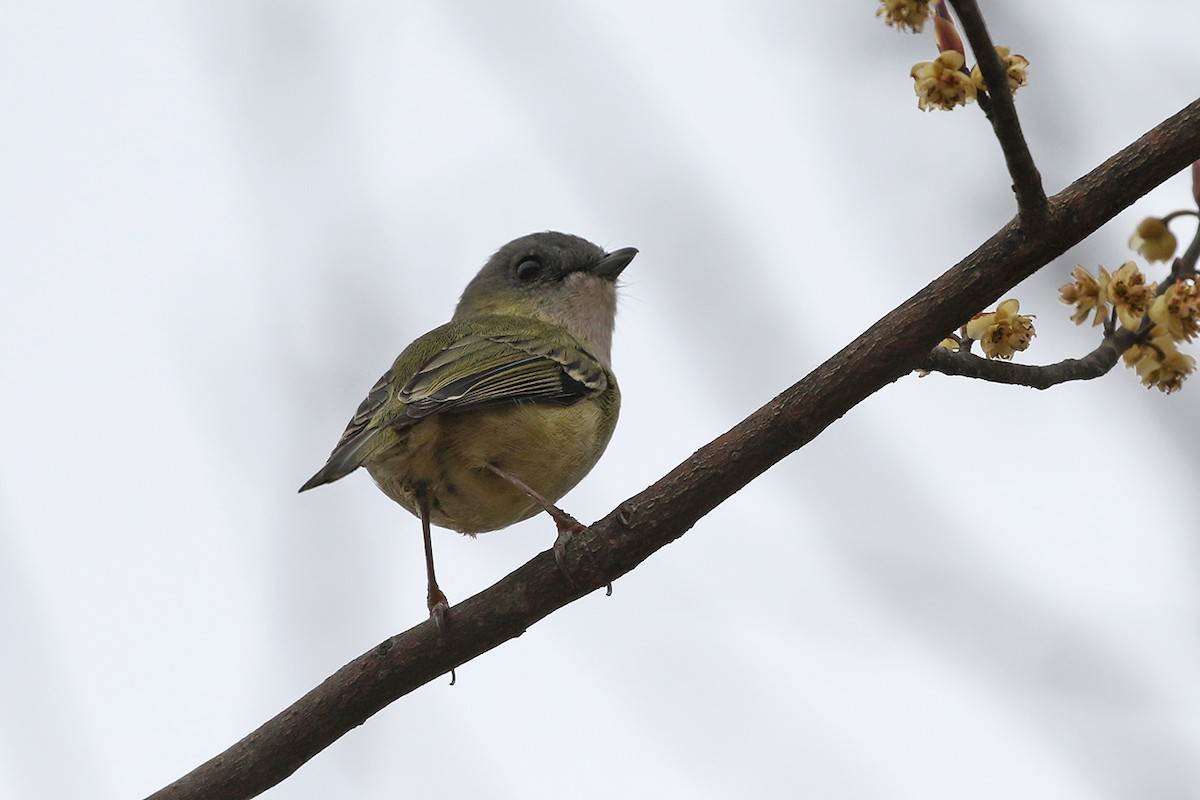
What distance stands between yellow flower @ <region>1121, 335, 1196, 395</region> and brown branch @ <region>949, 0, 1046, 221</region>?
47cm

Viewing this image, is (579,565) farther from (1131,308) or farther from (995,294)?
A: (1131,308)

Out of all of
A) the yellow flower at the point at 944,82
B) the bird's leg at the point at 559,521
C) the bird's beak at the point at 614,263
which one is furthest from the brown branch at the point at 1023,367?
the bird's beak at the point at 614,263

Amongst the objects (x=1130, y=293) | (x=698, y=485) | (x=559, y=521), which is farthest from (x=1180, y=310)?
(x=559, y=521)

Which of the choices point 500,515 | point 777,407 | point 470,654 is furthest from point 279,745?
point 777,407

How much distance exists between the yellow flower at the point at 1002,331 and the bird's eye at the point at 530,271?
3960 millimetres

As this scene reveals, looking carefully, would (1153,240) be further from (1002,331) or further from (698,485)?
(698,485)

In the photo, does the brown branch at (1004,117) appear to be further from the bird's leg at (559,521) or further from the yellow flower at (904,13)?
the bird's leg at (559,521)

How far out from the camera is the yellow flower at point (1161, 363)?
3082 millimetres

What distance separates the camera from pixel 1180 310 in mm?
2977

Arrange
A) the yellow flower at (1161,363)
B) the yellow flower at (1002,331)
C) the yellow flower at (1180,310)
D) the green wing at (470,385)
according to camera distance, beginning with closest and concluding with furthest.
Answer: the yellow flower at (1180,310), the yellow flower at (1161,363), the yellow flower at (1002,331), the green wing at (470,385)

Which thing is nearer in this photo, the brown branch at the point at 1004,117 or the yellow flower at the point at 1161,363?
the brown branch at the point at 1004,117

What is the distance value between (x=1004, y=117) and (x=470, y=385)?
2.74 m

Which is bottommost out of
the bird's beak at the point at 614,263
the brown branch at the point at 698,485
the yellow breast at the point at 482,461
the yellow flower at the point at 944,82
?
the brown branch at the point at 698,485

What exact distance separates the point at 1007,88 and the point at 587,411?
9.62 feet
